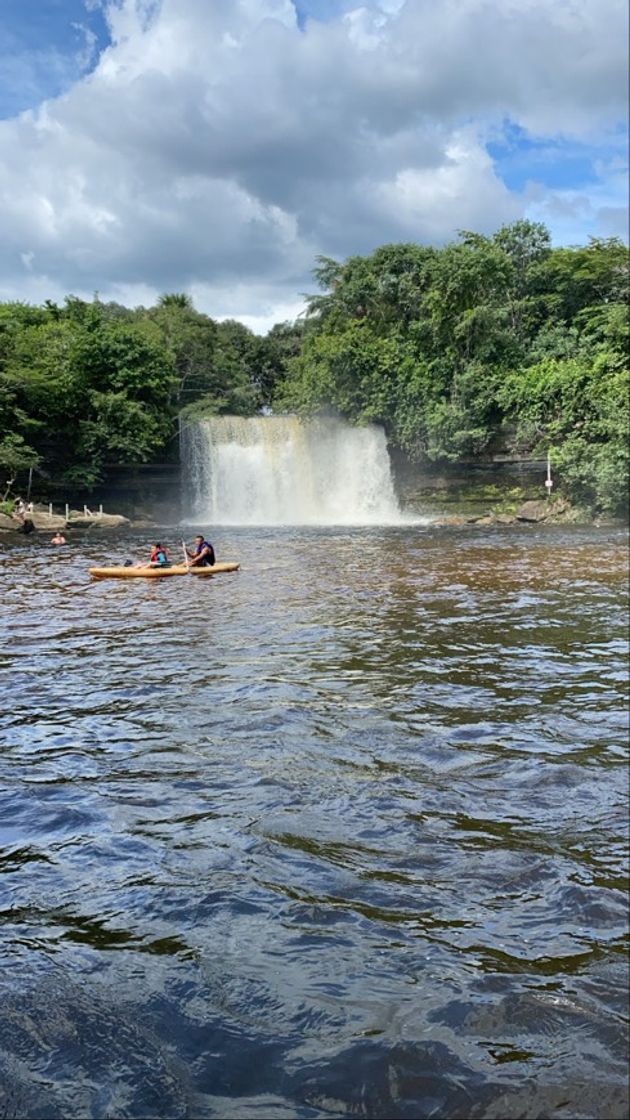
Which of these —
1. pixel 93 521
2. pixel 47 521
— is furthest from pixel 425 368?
pixel 47 521

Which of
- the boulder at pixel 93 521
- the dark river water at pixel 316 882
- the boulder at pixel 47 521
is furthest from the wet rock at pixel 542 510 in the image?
the dark river water at pixel 316 882

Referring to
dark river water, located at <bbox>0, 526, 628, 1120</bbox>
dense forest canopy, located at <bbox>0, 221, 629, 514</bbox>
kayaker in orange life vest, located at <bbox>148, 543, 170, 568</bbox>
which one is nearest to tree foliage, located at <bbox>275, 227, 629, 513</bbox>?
dense forest canopy, located at <bbox>0, 221, 629, 514</bbox>

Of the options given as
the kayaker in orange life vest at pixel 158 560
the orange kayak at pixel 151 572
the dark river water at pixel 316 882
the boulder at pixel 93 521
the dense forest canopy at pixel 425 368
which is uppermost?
the dense forest canopy at pixel 425 368

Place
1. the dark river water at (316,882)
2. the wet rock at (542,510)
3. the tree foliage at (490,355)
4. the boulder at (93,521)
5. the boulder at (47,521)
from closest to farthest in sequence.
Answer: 1. the dark river water at (316,882)
2. the boulder at (47,521)
3. the boulder at (93,521)
4. the wet rock at (542,510)
5. the tree foliage at (490,355)

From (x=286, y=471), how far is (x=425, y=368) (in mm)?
8721

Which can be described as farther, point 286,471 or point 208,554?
point 286,471

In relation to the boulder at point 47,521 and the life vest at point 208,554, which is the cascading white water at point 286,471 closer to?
the boulder at point 47,521

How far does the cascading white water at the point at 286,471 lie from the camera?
41.6 meters

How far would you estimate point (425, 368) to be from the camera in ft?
135

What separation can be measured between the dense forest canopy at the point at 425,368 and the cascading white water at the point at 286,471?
138 centimetres

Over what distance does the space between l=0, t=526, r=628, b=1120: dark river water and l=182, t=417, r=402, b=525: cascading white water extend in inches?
1258

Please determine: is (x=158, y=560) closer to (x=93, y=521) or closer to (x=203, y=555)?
(x=203, y=555)

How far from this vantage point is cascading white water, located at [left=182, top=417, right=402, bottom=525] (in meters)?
41.6

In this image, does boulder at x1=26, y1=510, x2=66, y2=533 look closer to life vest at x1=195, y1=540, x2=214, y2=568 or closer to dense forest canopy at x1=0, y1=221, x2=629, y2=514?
dense forest canopy at x1=0, y1=221, x2=629, y2=514
